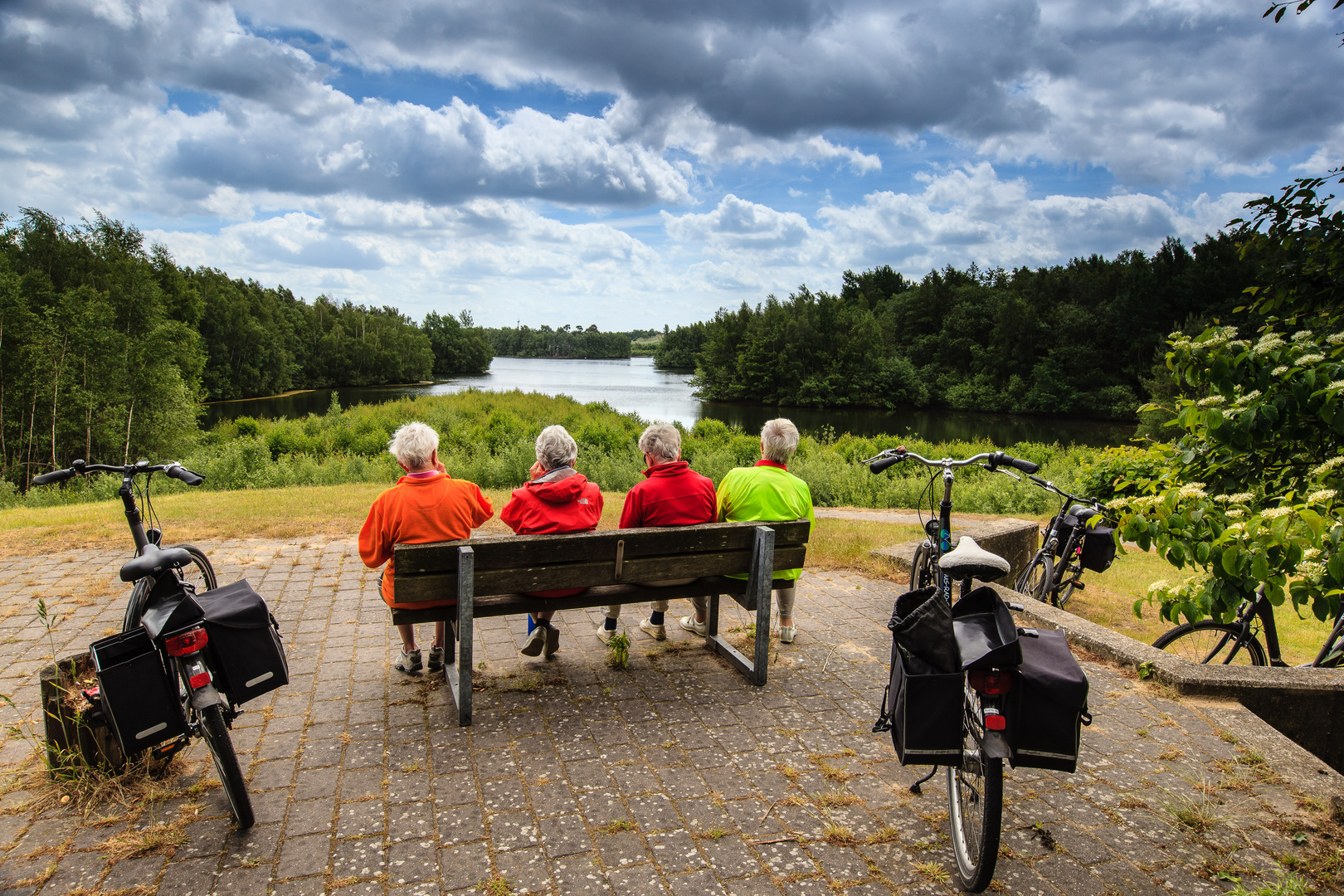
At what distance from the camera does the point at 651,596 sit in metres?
4.17

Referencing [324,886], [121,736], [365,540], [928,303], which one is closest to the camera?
[324,886]

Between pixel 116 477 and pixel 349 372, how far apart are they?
302ft

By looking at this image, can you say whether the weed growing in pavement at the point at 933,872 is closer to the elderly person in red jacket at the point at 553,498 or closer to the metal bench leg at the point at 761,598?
the metal bench leg at the point at 761,598

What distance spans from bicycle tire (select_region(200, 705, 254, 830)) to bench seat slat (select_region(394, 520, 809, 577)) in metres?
0.95

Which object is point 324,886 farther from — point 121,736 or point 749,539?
point 749,539

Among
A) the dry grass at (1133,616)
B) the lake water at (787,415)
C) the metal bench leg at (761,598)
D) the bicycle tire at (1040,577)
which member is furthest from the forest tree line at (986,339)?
the metal bench leg at (761,598)

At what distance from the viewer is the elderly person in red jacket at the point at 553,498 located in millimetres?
4215

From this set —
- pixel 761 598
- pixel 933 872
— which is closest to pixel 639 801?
pixel 933 872

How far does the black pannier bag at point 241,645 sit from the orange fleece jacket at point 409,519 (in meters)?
0.98

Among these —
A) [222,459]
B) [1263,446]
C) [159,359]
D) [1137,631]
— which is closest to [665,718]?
[1263,446]

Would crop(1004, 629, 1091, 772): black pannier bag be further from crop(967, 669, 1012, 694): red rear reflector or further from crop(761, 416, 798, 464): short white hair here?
crop(761, 416, 798, 464): short white hair

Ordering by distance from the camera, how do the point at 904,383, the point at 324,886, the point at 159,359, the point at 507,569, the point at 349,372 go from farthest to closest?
the point at 349,372 → the point at 904,383 → the point at 159,359 → the point at 507,569 → the point at 324,886

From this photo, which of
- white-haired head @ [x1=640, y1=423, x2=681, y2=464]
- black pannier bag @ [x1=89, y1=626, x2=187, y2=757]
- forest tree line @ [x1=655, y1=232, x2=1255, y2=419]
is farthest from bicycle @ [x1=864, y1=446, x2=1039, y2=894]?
forest tree line @ [x1=655, y1=232, x2=1255, y2=419]

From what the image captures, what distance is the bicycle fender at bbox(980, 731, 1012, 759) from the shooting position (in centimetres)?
237
